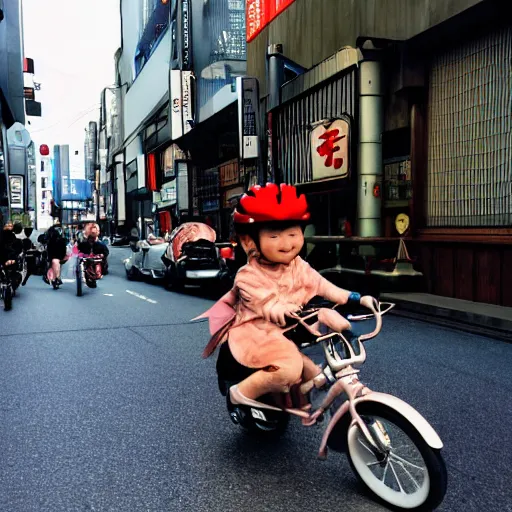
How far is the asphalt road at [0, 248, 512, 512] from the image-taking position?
3.07m

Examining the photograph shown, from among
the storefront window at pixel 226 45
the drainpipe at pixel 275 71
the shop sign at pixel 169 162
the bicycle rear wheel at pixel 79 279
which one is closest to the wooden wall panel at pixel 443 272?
the bicycle rear wheel at pixel 79 279

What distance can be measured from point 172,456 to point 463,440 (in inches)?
75.1

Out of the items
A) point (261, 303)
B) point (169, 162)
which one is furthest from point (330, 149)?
point (169, 162)

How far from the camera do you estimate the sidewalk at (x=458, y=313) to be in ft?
27.7

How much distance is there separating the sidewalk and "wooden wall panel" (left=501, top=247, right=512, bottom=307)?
253 mm

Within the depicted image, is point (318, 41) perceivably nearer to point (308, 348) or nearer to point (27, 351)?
point (27, 351)

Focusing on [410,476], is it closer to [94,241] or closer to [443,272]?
[443,272]

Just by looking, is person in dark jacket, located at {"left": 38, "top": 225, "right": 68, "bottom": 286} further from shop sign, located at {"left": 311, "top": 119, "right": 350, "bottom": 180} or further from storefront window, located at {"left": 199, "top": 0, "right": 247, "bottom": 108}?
storefront window, located at {"left": 199, "top": 0, "right": 247, "bottom": 108}

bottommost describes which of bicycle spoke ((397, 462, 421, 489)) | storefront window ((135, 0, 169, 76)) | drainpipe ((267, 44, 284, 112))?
bicycle spoke ((397, 462, 421, 489))

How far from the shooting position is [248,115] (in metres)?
22.4

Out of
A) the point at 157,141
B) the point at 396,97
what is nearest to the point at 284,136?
the point at 396,97

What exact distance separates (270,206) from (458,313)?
7.08 meters

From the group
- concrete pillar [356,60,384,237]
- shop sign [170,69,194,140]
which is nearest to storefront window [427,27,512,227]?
concrete pillar [356,60,384,237]

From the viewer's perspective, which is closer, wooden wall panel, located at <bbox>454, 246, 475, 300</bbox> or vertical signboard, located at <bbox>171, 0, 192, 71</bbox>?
wooden wall panel, located at <bbox>454, 246, 475, 300</bbox>
